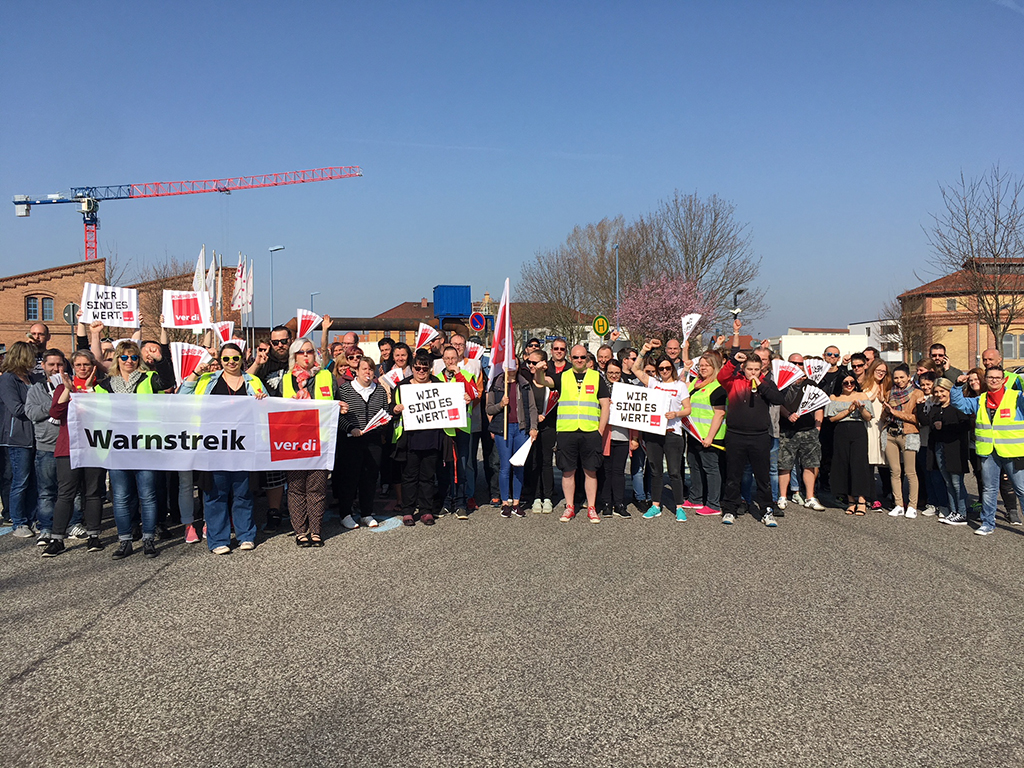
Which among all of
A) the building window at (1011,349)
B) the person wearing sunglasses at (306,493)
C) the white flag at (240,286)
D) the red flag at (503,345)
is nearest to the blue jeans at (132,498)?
the person wearing sunglasses at (306,493)

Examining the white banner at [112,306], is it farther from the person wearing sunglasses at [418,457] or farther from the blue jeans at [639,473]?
the blue jeans at [639,473]

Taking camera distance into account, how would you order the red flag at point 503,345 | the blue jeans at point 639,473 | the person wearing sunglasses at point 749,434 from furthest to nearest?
the blue jeans at point 639,473, the red flag at point 503,345, the person wearing sunglasses at point 749,434

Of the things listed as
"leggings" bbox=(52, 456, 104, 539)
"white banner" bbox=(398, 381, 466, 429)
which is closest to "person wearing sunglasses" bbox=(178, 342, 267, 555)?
"leggings" bbox=(52, 456, 104, 539)

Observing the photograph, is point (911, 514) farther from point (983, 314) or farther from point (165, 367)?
point (983, 314)

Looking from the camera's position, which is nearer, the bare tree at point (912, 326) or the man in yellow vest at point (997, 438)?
the man in yellow vest at point (997, 438)

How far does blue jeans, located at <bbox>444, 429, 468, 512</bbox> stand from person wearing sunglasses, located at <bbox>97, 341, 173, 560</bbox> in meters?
3.38

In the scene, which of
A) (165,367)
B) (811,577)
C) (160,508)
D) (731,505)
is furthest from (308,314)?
(811,577)

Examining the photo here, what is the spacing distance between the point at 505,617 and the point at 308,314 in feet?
23.8

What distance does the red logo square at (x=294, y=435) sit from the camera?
7.71 metres

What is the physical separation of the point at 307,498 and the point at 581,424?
3283mm

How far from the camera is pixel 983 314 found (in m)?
20.7

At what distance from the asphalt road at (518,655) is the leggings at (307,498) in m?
0.29

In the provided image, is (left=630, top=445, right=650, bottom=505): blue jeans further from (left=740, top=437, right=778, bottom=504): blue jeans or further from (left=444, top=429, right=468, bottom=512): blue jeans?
(left=444, top=429, right=468, bottom=512): blue jeans

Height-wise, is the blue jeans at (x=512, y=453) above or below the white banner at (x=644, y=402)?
below
